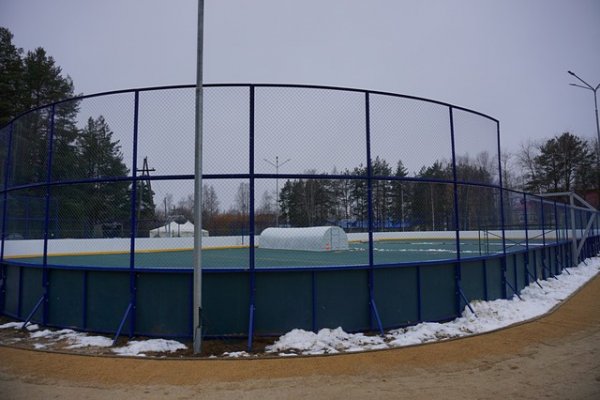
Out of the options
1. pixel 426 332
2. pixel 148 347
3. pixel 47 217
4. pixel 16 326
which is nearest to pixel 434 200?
pixel 426 332

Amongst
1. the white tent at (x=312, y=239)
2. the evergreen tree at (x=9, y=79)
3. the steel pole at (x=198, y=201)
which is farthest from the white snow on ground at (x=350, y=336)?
the evergreen tree at (x=9, y=79)

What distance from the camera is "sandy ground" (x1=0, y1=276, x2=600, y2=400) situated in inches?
186

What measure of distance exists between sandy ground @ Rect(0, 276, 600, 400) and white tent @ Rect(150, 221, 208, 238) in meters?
5.56

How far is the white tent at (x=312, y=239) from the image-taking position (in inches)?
759

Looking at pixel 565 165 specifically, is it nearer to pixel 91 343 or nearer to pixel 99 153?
pixel 99 153

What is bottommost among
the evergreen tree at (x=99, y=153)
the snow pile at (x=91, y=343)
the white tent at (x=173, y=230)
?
the snow pile at (x=91, y=343)

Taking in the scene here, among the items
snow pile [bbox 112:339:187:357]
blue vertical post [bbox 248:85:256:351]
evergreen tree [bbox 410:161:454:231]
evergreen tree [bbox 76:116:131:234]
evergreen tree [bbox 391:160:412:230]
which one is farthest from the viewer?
evergreen tree [bbox 391:160:412:230]

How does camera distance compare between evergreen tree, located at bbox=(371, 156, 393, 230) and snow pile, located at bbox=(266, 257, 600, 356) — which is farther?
evergreen tree, located at bbox=(371, 156, 393, 230)

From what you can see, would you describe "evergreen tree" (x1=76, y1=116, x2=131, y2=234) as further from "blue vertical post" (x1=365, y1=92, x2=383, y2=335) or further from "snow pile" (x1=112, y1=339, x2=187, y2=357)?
"blue vertical post" (x1=365, y1=92, x2=383, y2=335)

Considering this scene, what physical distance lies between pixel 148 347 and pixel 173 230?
21.6ft

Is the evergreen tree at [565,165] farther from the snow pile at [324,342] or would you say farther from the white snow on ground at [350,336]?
the snow pile at [324,342]

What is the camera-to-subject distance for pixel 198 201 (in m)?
6.64

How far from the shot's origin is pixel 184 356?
20.4ft

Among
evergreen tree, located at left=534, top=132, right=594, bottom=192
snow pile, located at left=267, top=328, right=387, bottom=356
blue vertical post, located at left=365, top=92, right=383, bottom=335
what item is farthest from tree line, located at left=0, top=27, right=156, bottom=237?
evergreen tree, located at left=534, top=132, right=594, bottom=192
